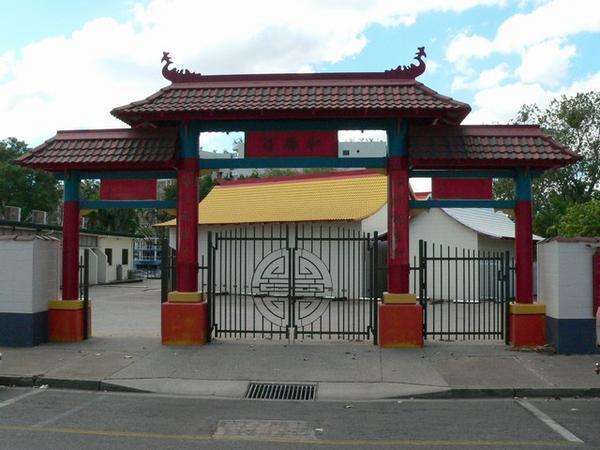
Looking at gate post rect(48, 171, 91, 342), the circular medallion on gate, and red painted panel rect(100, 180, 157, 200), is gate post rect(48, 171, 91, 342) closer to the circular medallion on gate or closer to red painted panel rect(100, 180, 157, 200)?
red painted panel rect(100, 180, 157, 200)

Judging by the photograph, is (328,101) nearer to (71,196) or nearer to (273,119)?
(273,119)

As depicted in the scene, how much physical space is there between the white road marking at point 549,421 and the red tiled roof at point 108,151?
23.2 ft

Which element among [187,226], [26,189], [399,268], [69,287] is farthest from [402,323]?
[26,189]

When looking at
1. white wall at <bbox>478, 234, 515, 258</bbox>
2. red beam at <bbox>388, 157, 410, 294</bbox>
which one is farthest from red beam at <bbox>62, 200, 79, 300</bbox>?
white wall at <bbox>478, 234, 515, 258</bbox>

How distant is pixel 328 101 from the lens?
1191 centimetres

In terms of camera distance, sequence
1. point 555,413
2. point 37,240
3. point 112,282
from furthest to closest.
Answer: point 112,282 → point 37,240 → point 555,413

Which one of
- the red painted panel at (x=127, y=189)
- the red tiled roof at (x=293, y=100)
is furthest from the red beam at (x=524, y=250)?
the red painted panel at (x=127, y=189)

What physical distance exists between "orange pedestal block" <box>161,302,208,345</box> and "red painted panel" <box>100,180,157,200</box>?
211cm

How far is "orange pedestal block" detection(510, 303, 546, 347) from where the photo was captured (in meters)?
12.0

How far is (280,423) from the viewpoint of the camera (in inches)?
305

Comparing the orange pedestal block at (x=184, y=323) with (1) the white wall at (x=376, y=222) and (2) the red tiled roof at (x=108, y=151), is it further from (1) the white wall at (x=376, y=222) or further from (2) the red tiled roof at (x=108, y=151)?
(1) the white wall at (x=376, y=222)

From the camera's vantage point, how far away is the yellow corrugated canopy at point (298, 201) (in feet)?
84.5

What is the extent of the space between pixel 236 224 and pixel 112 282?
1538 centimetres

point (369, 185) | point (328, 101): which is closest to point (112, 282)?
point (369, 185)
